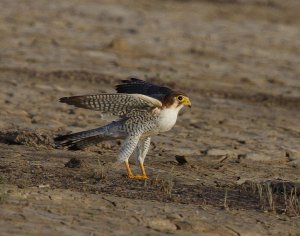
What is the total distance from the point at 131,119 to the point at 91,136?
0.44m

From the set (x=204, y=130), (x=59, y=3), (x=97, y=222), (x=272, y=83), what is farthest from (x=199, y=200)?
(x=59, y=3)

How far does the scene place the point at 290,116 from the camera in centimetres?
1356

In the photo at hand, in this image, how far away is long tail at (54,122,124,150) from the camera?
373 inches

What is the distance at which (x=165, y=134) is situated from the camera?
11.8 m

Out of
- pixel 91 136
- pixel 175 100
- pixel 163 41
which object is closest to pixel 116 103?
pixel 91 136

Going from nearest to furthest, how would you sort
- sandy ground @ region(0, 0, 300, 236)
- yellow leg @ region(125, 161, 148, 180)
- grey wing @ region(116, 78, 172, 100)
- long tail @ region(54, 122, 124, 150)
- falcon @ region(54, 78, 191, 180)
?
Result: sandy ground @ region(0, 0, 300, 236) → falcon @ region(54, 78, 191, 180) → yellow leg @ region(125, 161, 148, 180) → long tail @ region(54, 122, 124, 150) → grey wing @ region(116, 78, 172, 100)

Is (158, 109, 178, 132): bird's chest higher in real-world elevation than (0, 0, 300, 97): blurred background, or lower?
lower

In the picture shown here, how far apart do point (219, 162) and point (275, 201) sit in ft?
6.15

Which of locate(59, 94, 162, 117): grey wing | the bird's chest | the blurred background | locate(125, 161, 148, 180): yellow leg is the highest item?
the blurred background

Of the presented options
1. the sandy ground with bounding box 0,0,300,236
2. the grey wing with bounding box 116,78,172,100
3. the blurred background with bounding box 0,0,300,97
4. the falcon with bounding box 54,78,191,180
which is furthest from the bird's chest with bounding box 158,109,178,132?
the blurred background with bounding box 0,0,300,97

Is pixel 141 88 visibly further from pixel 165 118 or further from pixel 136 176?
pixel 136 176

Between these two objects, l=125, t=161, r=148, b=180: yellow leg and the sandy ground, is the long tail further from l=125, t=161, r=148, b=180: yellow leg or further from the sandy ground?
l=125, t=161, r=148, b=180: yellow leg

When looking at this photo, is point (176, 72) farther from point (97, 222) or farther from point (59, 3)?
point (97, 222)

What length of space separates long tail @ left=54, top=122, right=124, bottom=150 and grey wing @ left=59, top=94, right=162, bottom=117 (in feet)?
0.61
